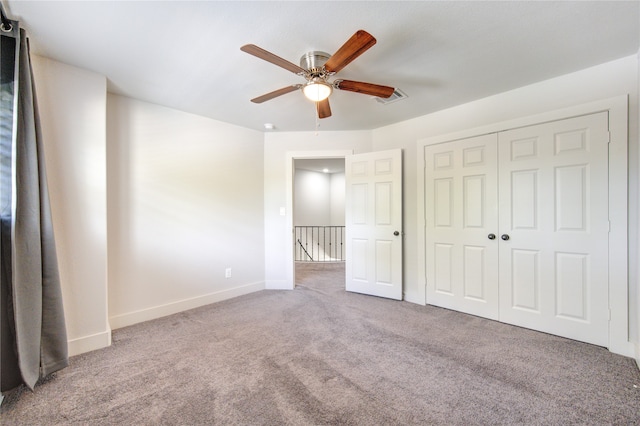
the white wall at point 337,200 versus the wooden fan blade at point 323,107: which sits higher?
the wooden fan blade at point 323,107

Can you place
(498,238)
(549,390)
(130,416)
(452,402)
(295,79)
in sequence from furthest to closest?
(498,238) → (295,79) → (549,390) → (452,402) → (130,416)

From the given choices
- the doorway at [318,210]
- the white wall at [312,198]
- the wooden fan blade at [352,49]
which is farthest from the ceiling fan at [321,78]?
the white wall at [312,198]

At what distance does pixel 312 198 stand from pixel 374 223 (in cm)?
478

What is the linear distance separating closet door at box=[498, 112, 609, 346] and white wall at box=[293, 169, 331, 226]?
224 inches

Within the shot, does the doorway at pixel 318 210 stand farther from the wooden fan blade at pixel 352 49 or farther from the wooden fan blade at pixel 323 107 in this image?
the wooden fan blade at pixel 352 49

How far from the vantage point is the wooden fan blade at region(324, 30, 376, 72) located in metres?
1.50

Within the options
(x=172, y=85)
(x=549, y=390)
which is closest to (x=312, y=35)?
(x=172, y=85)

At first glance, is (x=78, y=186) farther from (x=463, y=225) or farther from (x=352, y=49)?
(x=463, y=225)

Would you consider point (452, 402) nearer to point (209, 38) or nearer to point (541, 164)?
point (541, 164)

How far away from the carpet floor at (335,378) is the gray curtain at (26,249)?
0.75ft

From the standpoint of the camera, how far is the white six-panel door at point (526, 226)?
2.35m

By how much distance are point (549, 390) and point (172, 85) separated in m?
3.95

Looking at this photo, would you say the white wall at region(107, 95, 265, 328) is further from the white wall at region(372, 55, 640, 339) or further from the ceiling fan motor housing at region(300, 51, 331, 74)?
the white wall at region(372, 55, 640, 339)

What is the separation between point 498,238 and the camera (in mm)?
2891
